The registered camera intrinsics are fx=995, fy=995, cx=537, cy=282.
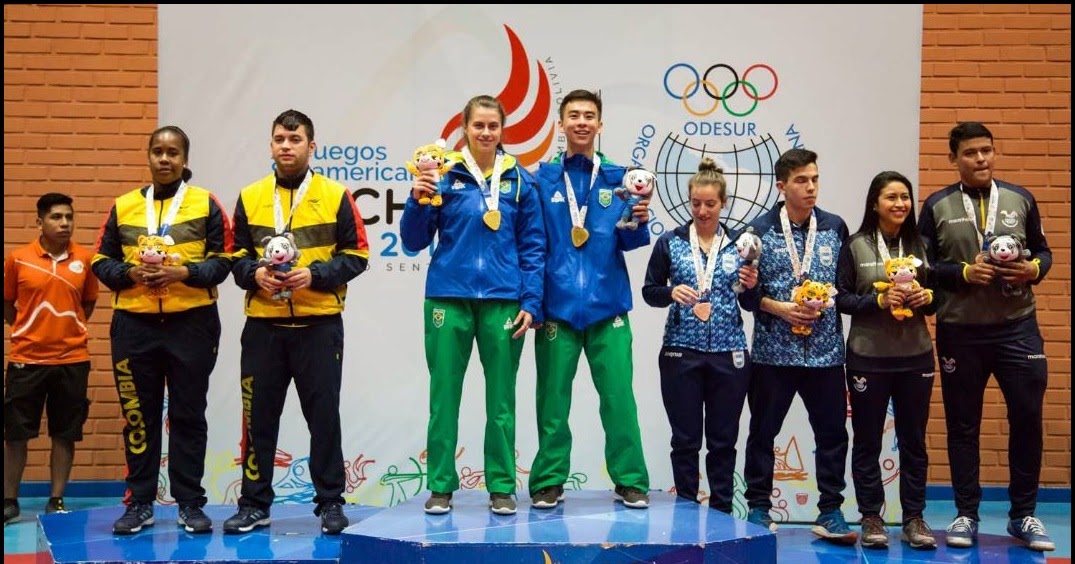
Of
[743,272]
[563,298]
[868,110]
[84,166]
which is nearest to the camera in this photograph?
[563,298]

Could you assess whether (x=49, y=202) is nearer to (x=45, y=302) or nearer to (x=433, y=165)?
(x=45, y=302)

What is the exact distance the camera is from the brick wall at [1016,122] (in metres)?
6.73

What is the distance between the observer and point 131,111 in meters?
6.74

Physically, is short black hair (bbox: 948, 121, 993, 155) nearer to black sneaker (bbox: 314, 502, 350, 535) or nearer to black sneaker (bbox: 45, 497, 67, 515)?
black sneaker (bbox: 314, 502, 350, 535)

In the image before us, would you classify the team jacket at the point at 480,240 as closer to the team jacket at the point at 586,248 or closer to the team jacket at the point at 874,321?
the team jacket at the point at 586,248

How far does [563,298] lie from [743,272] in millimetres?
907

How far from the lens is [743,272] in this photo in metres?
4.67

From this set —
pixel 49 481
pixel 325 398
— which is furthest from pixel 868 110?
pixel 49 481

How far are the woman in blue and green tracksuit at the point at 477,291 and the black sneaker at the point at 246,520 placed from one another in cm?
84

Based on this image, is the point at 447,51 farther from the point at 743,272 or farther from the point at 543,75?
the point at 743,272

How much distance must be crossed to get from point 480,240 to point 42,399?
3.53 metres

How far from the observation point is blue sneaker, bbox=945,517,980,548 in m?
4.86

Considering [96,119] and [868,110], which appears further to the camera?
[96,119]

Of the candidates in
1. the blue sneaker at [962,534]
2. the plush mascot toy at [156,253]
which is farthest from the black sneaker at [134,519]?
the blue sneaker at [962,534]
